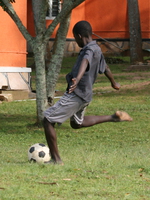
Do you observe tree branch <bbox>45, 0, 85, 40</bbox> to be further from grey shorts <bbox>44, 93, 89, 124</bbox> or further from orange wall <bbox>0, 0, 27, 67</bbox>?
orange wall <bbox>0, 0, 27, 67</bbox>

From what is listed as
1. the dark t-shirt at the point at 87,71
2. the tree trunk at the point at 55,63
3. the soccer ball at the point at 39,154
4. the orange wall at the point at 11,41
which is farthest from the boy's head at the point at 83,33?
the orange wall at the point at 11,41

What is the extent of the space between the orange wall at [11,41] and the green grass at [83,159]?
1.57 meters

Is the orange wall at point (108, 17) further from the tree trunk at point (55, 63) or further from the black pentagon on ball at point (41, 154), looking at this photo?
the black pentagon on ball at point (41, 154)

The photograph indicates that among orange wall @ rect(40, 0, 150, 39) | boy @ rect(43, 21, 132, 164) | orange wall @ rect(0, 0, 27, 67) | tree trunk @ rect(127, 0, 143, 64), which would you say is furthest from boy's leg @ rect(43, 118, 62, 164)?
orange wall @ rect(40, 0, 150, 39)

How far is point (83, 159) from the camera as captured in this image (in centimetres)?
710

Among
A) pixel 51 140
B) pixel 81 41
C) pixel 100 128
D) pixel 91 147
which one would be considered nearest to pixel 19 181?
pixel 51 140

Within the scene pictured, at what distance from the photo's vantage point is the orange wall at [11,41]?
15242mm

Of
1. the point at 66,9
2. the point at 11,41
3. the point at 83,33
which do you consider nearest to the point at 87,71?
the point at 83,33

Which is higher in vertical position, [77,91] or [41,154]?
[77,91]

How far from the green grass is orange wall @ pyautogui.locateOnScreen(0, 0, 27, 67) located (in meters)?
1.57

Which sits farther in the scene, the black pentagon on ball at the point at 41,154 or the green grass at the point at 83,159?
the black pentagon on ball at the point at 41,154

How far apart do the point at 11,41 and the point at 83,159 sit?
354 inches

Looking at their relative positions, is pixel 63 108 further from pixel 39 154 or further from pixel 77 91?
pixel 39 154

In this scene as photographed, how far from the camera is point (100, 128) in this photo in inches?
441
